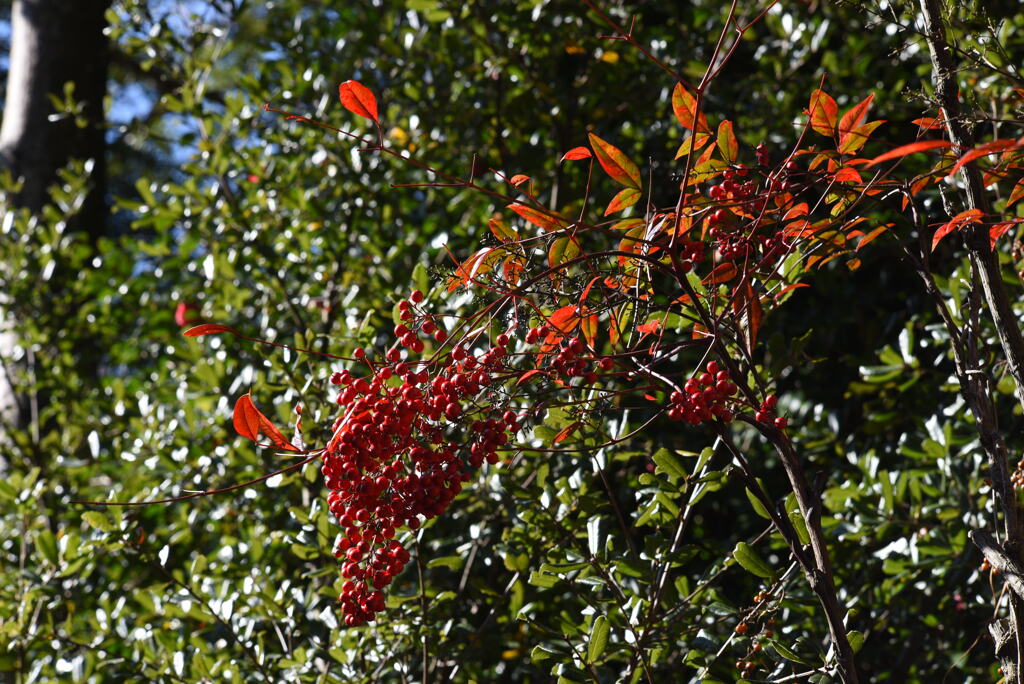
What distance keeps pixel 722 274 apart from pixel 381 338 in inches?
40.1

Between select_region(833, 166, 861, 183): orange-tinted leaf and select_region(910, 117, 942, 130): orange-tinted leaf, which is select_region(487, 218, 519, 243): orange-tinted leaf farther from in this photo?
select_region(910, 117, 942, 130): orange-tinted leaf

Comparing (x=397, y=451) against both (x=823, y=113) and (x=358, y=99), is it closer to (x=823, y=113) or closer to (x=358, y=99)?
(x=358, y=99)

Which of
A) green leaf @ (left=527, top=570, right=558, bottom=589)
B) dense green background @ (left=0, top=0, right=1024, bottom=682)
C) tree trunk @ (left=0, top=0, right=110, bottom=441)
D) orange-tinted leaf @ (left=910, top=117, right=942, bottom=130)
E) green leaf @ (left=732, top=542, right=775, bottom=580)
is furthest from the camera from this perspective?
tree trunk @ (left=0, top=0, right=110, bottom=441)

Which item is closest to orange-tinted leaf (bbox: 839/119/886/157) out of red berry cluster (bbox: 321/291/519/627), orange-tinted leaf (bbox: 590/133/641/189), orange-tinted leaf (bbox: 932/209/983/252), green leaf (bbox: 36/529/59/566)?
orange-tinted leaf (bbox: 932/209/983/252)

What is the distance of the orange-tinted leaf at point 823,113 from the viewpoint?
103cm

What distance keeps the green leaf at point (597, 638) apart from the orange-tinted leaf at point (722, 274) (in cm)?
45

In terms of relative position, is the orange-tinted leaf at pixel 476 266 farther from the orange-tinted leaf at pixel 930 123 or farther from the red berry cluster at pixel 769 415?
the orange-tinted leaf at pixel 930 123

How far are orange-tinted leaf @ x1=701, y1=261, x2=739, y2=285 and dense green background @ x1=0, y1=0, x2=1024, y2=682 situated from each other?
0.20 m

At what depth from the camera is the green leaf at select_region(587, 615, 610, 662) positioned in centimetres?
110

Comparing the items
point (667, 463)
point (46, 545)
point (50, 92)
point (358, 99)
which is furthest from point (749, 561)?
point (50, 92)

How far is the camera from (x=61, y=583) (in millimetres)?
2104

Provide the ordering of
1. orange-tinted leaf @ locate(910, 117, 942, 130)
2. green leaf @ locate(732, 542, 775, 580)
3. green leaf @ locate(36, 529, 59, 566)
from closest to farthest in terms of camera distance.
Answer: orange-tinted leaf @ locate(910, 117, 942, 130) → green leaf @ locate(732, 542, 775, 580) → green leaf @ locate(36, 529, 59, 566)

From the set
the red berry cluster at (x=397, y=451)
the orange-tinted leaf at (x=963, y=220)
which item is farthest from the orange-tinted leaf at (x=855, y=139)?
the red berry cluster at (x=397, y=451)

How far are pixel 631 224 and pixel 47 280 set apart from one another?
2234mm
